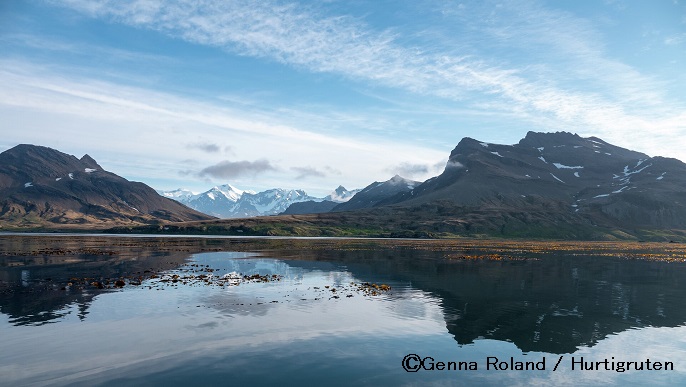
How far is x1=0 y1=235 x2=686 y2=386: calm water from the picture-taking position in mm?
25266

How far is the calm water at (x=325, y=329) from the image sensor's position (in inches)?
995

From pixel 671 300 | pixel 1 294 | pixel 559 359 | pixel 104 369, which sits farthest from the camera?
pixel 671 300

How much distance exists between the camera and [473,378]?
25.1 metres

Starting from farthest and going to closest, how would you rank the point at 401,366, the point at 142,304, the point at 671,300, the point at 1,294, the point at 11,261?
1. the point at 11,261
2. the point at 671,300
3. the point at 1,294
4. the point at 142,304
5. the point at 401,366

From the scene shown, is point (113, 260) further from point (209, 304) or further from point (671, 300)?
point (671, 300)

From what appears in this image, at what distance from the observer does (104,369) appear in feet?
81.3

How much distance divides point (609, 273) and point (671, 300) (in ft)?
92.8

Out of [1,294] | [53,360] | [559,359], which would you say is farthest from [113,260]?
[559,359]

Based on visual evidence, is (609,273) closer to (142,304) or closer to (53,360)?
(142,304)

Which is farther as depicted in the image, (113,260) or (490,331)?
(113,260)

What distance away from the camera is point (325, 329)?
34.6m

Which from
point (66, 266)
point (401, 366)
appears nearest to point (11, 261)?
point (66, 266)

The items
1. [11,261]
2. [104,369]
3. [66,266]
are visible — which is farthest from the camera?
[11,261]

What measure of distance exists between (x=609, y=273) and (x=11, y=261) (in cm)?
10794
